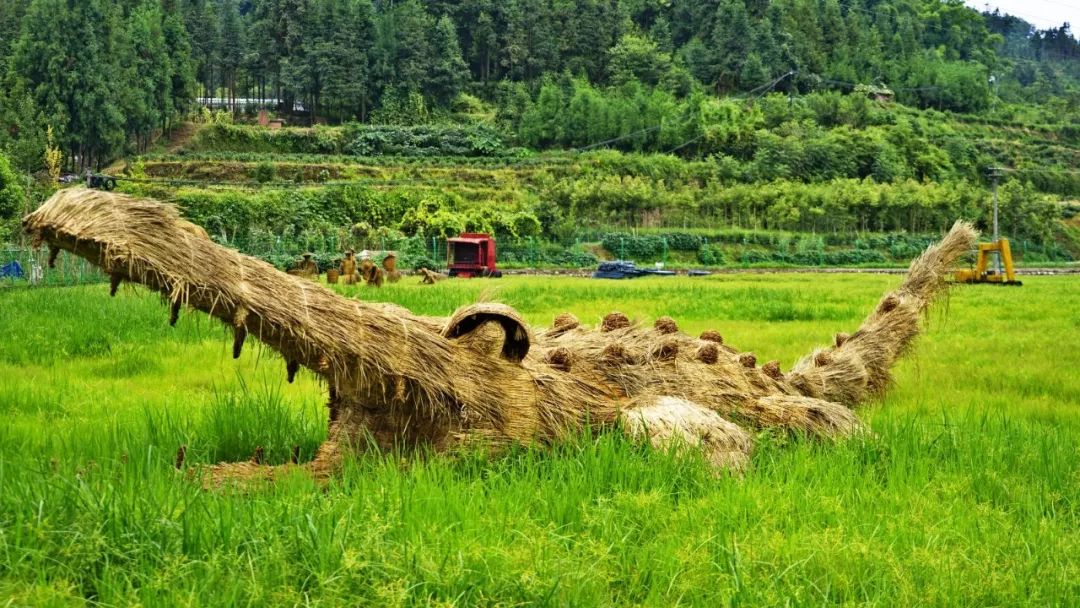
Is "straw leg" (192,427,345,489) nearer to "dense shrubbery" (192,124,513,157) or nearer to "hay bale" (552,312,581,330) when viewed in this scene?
"hay bale" (552,312,581,330)

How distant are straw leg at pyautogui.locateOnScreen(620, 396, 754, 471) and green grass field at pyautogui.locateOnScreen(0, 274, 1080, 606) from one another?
0.13 m

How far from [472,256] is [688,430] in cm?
3351

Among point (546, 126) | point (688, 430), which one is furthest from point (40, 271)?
point (546, 126)

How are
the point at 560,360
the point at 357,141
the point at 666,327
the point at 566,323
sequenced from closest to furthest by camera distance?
the point at 560,360 → the point at 566,323 → the point at 666,327 → the point at 357,141

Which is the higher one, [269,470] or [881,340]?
[881,340]

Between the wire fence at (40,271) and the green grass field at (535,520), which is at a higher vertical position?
the green grass field at (535,520)

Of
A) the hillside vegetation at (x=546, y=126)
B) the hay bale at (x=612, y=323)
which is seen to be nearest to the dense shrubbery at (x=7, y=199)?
the hillside vegetation at (x=546, y=126)

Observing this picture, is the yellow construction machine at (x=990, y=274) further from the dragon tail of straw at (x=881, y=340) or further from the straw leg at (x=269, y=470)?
the straw leg at (x=269, y=470)

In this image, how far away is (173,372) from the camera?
8.17 m

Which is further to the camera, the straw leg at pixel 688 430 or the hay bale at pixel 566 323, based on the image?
the hay bale at pixel 566 323

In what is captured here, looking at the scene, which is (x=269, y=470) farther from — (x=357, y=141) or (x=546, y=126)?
(x=546, y=126)

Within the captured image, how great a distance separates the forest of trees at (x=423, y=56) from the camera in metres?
54.8

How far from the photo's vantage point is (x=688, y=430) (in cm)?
466

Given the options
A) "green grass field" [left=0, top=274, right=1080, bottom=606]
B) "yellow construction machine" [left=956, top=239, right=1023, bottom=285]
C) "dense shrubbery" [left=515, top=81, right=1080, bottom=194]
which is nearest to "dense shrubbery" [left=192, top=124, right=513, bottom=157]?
"dense shrubbery" [left=515, top=81, right=1080, bottom=194]
